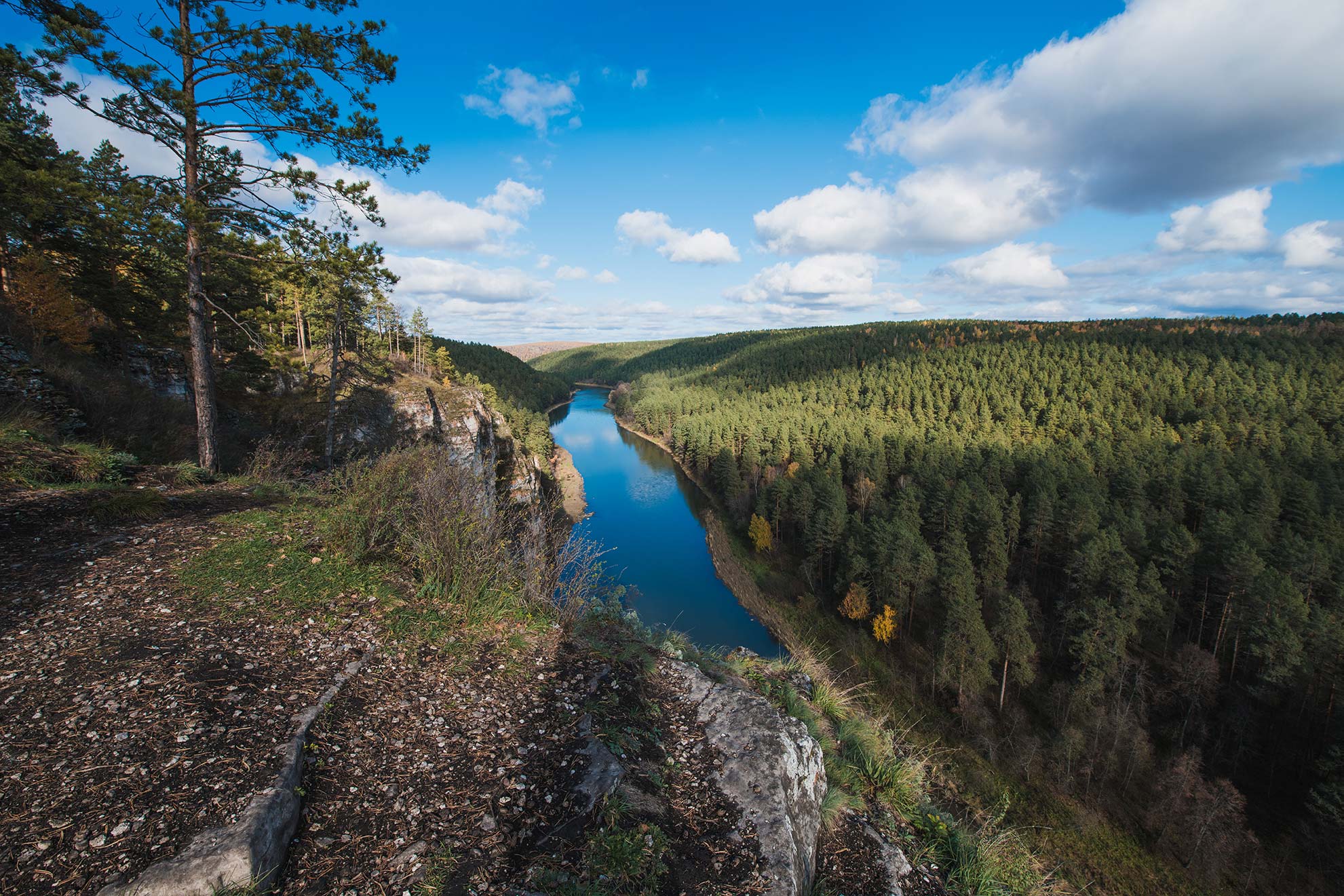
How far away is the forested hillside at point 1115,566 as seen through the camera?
1980cm

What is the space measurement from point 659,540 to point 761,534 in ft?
28.4

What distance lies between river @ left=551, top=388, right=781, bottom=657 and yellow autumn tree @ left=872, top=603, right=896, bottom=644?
5.82m

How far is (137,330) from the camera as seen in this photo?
15.8m

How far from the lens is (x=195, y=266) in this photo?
24.9 ft

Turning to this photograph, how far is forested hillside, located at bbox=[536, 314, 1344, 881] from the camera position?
19797mm

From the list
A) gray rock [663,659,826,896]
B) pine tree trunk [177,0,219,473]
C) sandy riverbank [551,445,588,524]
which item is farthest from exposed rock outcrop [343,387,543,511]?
gray rock [663,659,826,896]

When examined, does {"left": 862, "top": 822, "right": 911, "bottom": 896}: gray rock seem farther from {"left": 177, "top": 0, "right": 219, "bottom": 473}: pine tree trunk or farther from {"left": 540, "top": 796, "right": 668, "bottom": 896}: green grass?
{"left": 177, "top": 0, "right": 219, "bottom": 473}: pine tree trunk

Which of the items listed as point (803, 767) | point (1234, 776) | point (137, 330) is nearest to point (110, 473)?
point (803, 767)

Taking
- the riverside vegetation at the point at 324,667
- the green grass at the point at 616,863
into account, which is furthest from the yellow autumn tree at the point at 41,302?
the green grass at the point at 616,863

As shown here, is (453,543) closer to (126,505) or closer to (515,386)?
(126,505)

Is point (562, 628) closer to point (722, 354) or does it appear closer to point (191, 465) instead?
A: point (191, 465)

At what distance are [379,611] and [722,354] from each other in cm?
16602

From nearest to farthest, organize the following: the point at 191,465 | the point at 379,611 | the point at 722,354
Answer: the point at 379,611
the point at 191,465
the point at 722,354

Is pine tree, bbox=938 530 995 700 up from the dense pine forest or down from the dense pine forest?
down
